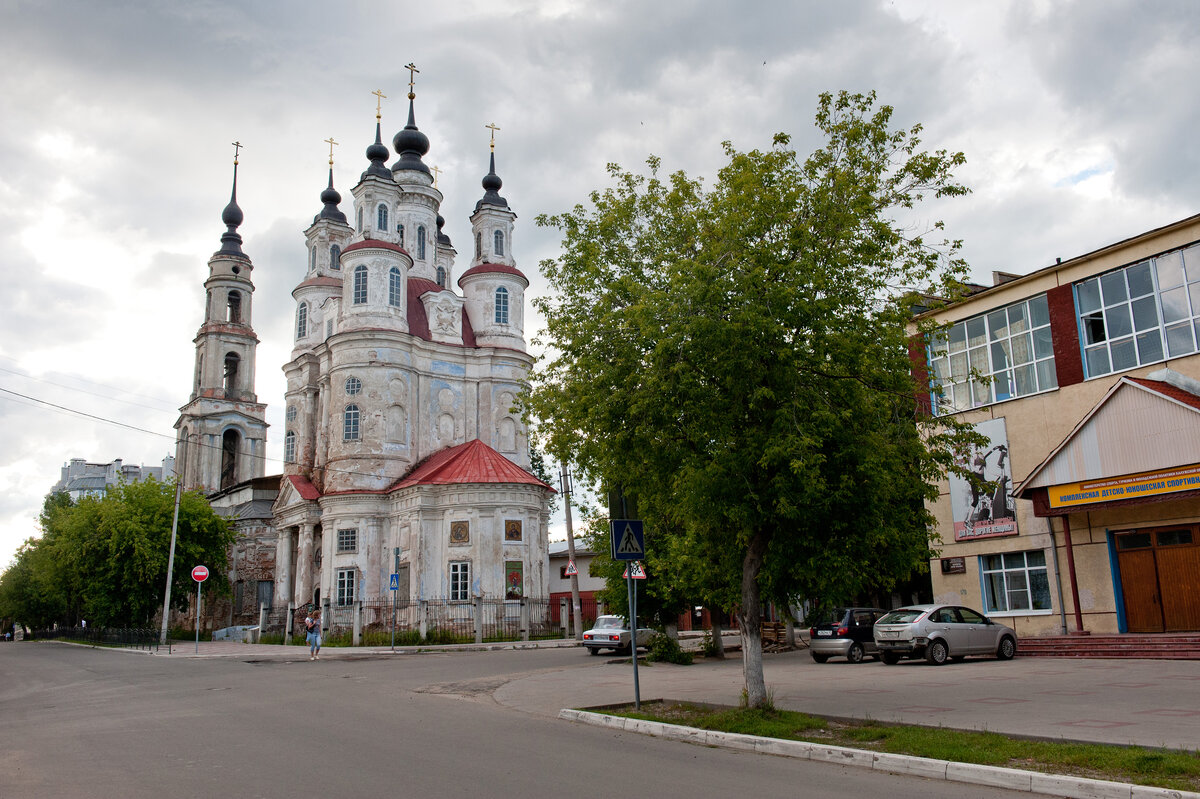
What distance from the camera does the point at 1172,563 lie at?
20.2 m

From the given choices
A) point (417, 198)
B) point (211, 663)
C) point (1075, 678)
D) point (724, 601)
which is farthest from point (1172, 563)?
point (417, 198)

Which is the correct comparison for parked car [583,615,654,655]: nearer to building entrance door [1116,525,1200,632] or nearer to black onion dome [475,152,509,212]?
building entrance door [1116,525,1200,632]

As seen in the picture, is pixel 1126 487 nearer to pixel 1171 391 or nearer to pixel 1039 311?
pixel 1171 391

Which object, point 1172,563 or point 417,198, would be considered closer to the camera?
point 1172,563

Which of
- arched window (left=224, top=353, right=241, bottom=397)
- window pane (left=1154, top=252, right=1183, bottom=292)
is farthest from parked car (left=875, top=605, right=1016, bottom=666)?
arched window (left=224, top=353, right=241, bottom=397)

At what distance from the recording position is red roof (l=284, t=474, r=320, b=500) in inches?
1750

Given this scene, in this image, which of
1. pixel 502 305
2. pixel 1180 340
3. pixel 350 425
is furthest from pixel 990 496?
pixel 502 305

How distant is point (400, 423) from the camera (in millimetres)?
43906

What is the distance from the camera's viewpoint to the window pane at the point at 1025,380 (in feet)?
77.1

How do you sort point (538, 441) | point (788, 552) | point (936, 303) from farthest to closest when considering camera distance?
1. point (538, 441)
2. point (936, 303)
3. point (788, 552)

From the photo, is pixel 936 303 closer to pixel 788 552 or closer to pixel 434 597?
pixel 788 552

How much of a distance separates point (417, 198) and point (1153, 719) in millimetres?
46844

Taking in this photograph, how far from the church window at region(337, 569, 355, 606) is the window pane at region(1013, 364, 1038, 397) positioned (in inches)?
1188

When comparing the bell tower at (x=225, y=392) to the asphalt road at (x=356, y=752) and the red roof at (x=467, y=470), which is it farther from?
the asphalt road at (x=356, y=752)
